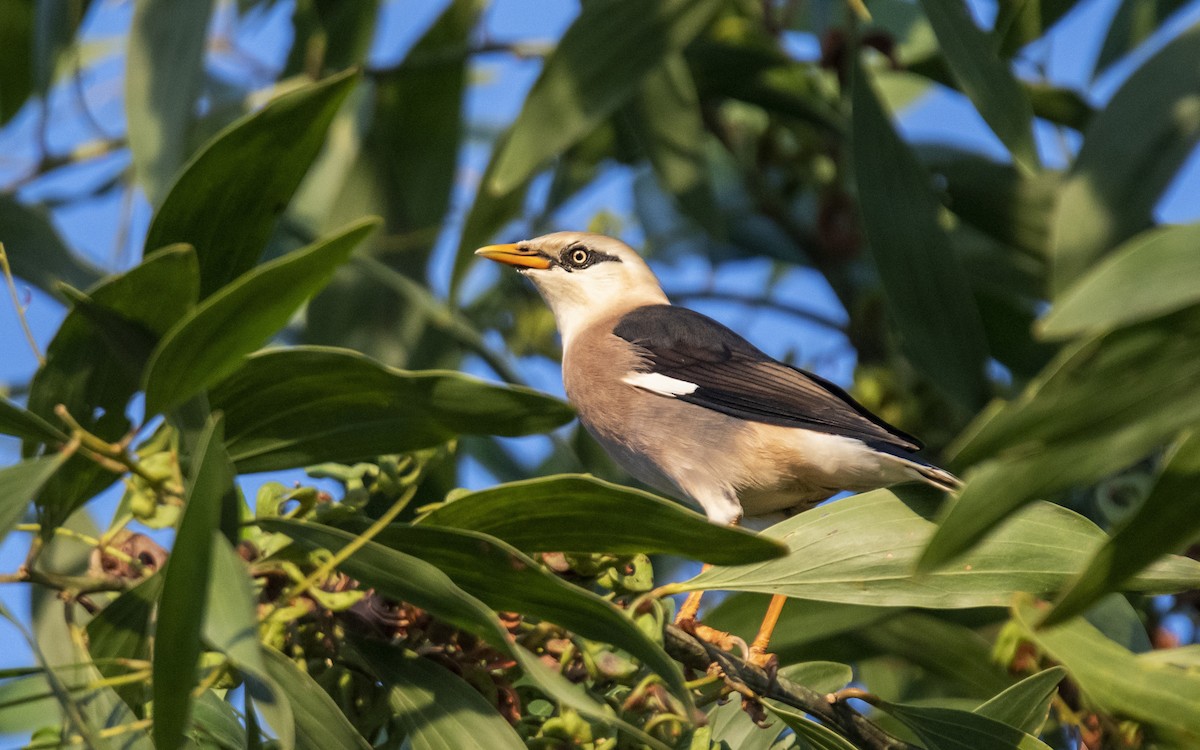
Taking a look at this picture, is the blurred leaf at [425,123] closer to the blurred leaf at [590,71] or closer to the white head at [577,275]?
the white head at [577,275]

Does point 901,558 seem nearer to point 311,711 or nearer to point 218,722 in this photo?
point 311,711

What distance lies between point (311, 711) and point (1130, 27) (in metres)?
4.20

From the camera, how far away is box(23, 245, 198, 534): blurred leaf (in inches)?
86.8

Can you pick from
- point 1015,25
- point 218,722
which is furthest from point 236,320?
point 1015,25

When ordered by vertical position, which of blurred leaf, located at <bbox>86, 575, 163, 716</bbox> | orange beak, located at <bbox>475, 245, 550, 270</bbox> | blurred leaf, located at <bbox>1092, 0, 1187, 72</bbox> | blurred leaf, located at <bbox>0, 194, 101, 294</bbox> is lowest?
blurred leaf, located at <bbox>86, 575, 163, 716</bbox>

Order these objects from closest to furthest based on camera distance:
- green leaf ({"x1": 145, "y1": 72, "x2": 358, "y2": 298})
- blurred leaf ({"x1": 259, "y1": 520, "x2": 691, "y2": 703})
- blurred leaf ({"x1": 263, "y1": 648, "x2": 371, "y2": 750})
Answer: blurred leaf ({"x1": 259, "y1": 520, "x2": 691, "y2": 703}), blurred leaf ({"x1": 263, "y1": 648, "x2": 371, "y2": 750}), green leaf ({"x1": 145, "y1": 72, "x2": 358, "y2": 298})

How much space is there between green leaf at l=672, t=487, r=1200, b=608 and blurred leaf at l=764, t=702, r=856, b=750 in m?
0.24

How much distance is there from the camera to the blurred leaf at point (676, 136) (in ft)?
15.8

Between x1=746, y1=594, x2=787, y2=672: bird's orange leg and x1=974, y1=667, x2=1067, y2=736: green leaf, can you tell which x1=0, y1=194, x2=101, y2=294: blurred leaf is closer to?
x1=746, y1=594, x2=787, y2=672: bird's orange leg

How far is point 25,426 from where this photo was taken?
227 centimetres

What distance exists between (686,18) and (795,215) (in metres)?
1.65

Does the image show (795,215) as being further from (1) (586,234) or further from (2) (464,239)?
(2) (464,239)

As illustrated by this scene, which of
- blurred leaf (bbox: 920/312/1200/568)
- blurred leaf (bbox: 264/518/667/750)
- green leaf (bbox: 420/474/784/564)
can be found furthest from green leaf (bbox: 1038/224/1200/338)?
blurred leaf (bbox: 264/518/667/750)

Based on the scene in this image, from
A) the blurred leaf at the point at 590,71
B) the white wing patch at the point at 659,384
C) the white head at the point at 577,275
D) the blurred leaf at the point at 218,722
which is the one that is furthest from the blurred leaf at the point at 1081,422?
the white head at the point at 577,275
